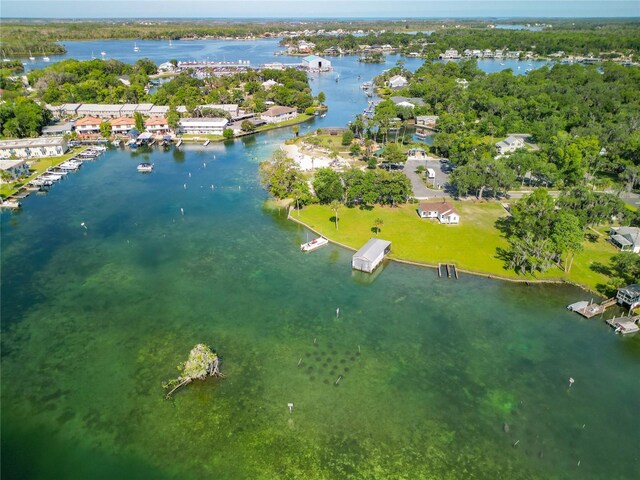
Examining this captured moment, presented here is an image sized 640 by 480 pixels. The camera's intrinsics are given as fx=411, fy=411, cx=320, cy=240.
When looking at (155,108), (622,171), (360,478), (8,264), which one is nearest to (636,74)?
(622,171)

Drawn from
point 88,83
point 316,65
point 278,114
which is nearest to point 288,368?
point 278,114

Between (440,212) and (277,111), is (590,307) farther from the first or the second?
(277,111)

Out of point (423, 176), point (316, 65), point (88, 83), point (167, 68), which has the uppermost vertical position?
point (88, 83)

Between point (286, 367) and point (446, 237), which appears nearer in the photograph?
point (286, 367)

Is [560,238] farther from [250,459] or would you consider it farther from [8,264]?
[8,264]

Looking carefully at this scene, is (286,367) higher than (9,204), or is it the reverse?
(9,204)

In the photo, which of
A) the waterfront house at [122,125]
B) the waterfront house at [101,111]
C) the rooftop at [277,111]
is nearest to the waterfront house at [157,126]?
the waterfront house at [122,125]

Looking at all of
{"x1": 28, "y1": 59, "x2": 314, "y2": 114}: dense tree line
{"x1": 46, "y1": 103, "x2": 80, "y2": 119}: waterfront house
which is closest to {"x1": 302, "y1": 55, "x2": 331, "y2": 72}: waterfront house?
{"x1": 28, "y1": 59, "x2": 314, "y2": 114}: dense tree line
